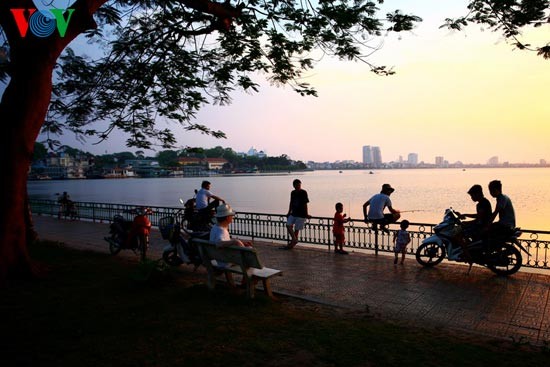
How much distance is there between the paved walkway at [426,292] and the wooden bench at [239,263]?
96 cm

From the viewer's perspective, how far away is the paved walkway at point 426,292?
18.3 feet

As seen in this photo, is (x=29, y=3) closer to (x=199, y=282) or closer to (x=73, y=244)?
(x=199, y=282)

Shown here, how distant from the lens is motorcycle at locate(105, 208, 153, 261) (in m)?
10.2

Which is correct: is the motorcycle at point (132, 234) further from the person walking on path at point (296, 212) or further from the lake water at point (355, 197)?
the lake water at point (355, 197)

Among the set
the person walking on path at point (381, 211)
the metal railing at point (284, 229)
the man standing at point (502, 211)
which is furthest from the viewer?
the metal railing at point (284, 229)

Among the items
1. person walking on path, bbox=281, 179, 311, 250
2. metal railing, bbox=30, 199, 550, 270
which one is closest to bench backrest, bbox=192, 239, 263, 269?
person walking on path, bbox=281, 179, 311, 250

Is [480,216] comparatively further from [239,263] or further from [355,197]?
[355,197]

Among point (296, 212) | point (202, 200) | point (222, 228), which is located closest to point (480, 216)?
point (296, 212)

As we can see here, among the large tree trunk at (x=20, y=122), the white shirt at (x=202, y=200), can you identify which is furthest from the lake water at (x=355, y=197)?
the large tree trunk at (x=20, y=122)

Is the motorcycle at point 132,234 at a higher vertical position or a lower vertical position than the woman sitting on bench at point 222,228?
lower

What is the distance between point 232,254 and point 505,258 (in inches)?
224

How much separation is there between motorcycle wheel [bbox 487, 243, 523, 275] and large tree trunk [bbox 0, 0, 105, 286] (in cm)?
919

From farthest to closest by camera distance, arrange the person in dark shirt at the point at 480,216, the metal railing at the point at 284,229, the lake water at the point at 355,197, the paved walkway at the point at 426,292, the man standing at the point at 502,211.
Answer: the lake water at the point at 355,197, the metal railing at the point at 284,229, the person in dark shirt at the point at 480,216, the man standing at the point at 502,211, the paved walkway at the point at 426,292

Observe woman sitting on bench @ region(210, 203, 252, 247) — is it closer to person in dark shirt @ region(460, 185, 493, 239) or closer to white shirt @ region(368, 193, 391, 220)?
white shirt @ region(368, 193, 391, 220)
